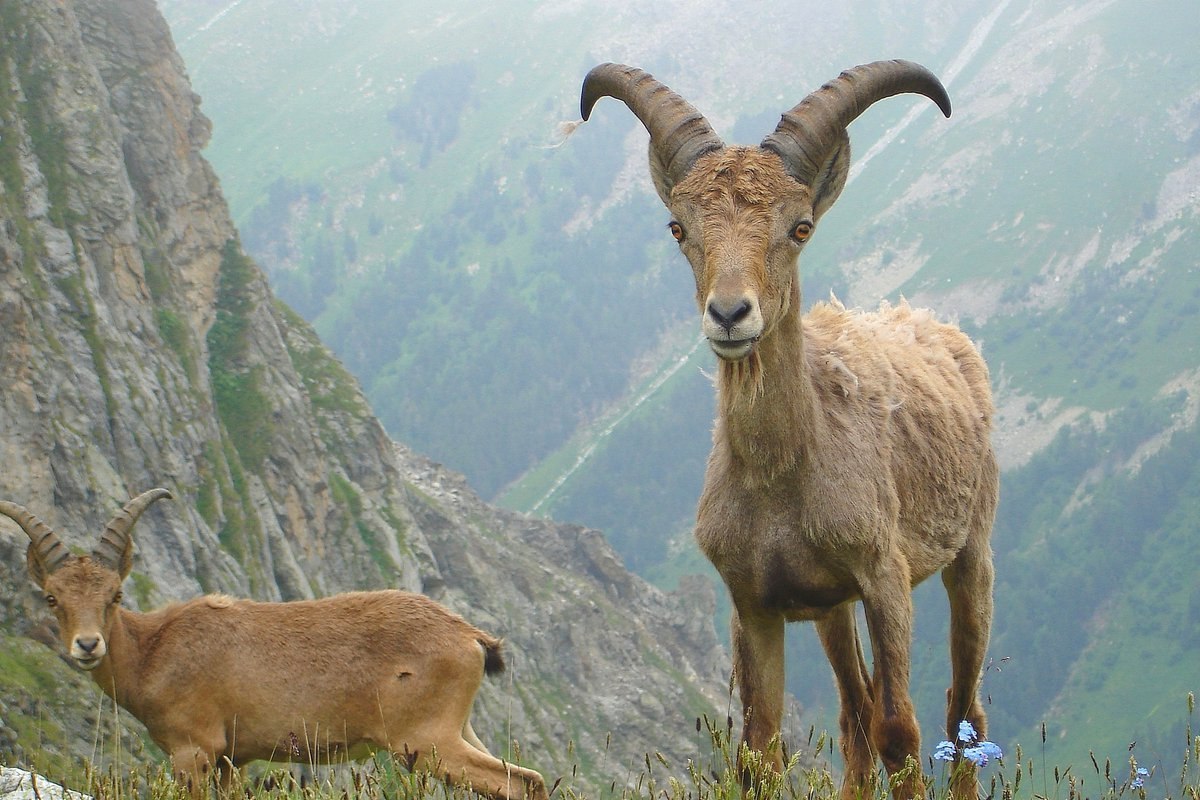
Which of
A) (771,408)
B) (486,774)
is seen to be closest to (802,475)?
(771,408)

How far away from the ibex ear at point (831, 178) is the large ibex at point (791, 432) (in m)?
0.01

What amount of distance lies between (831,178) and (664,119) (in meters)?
1.13

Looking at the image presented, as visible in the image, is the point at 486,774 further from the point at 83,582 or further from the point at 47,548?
the point at 47,548

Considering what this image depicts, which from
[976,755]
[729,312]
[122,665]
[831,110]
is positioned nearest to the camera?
[976,755]

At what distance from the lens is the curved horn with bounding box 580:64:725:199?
26.0 feet

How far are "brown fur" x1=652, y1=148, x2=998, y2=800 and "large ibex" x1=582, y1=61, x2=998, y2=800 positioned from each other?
0.04 ft

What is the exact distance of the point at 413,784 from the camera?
615cm

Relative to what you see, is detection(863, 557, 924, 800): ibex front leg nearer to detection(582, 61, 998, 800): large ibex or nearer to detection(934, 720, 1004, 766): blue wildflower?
detection(582, 61, 998, 800): large ibex

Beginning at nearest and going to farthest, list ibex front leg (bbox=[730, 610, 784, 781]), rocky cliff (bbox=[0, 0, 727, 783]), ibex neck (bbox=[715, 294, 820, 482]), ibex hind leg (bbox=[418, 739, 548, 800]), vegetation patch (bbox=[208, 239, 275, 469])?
1. ibex neck (bbox=[715, 294, 820, 482])
2. ibex front leg (bbox=[730, 610, 784, 781])
3. ibex hind leg (bbox=[418, 739, 548, 800])
4. rocky cliff (bbox=[0, 0, 727, 783])
5. vegetation patch (bbox=[208, 239, 275, 469])

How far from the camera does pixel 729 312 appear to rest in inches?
262

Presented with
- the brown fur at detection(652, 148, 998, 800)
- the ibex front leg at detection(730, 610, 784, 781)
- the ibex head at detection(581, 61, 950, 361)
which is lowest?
the ibex front leg at detection(730, 610, 784, 781)

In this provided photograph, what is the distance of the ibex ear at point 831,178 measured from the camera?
7.95 meters

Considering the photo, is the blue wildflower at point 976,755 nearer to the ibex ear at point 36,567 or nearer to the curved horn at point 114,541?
the curved horn at point 114,541

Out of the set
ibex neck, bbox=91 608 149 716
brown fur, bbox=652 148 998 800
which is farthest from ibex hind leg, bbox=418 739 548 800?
ibex neck, bbox=91 608 149 716
